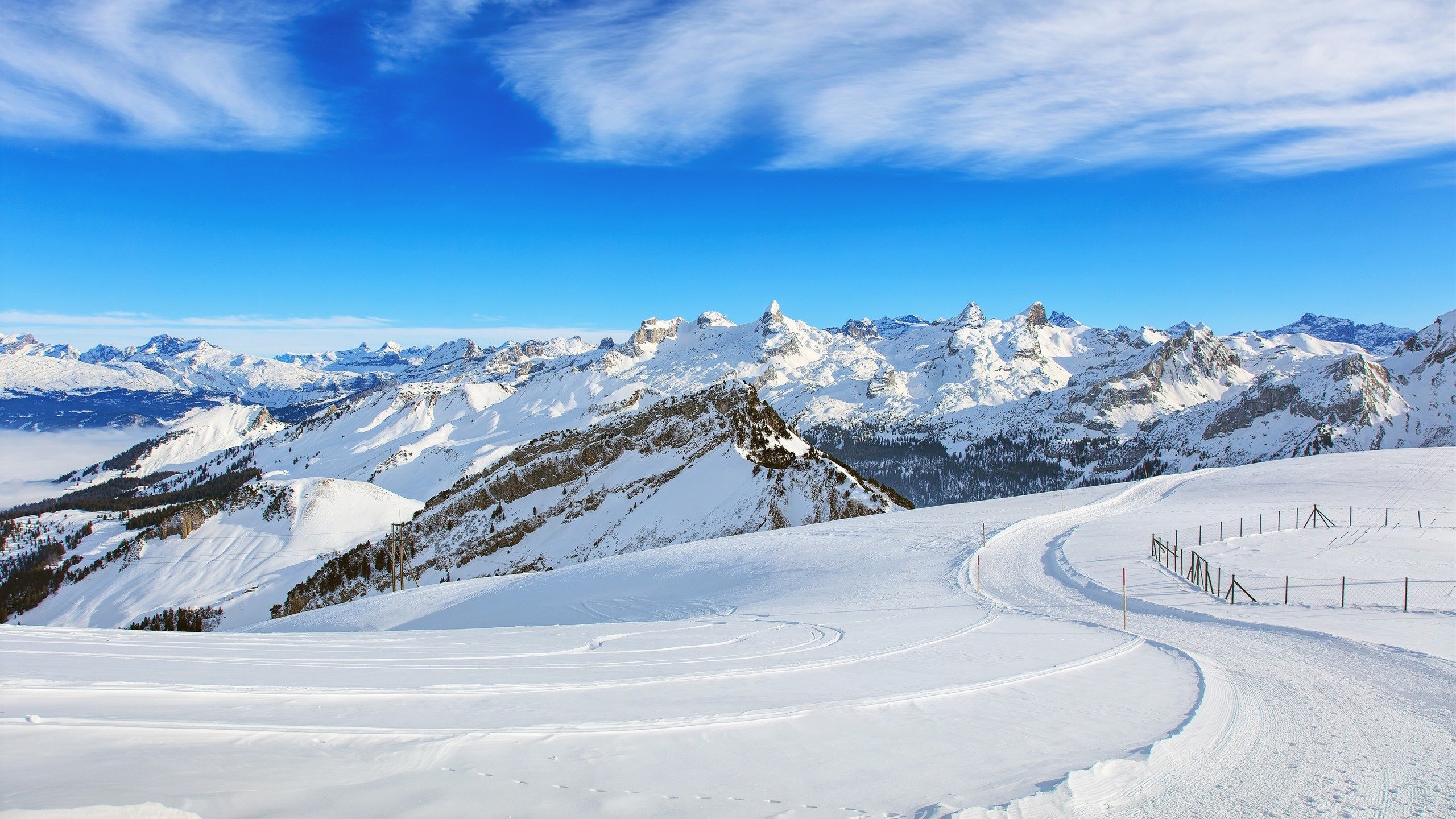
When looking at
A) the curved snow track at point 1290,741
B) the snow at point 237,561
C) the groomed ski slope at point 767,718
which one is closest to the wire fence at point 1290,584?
the groomed ski slope at point 767,718

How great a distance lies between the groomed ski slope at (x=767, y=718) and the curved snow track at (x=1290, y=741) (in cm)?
4

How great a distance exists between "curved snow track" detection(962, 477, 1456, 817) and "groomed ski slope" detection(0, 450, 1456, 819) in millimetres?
41

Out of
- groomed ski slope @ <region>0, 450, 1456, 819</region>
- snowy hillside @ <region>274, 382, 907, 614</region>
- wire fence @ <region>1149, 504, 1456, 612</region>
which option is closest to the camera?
groomed ski slope @ <region>0, 450, 1456, 819</region>

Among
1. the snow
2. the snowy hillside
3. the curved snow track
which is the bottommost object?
the snow

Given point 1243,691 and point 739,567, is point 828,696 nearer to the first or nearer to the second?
point 1243,691

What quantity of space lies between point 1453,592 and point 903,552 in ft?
57.9

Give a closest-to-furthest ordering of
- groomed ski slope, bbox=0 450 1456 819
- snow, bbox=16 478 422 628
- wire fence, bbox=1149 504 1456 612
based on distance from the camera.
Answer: groomed ski slope, bbox=0 450 1456 819 < wire fence, bbox=1149 504 1456 612 < snow, bbox=16 478 422 628

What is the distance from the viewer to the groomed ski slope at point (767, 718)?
541 centimetres

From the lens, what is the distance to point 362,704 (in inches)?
295

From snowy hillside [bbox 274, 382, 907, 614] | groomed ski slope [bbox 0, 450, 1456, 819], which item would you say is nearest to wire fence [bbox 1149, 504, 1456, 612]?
groomed ski slope [bbox 0, 450, 1456, 819]

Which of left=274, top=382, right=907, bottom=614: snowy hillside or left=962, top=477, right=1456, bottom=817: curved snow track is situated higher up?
left=962, top=477, right=1456, bottom=817: curved snow track

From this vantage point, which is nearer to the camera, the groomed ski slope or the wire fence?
the groomed ski slope

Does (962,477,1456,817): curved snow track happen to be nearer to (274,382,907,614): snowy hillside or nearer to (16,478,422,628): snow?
(274,382,907,614): snowy hillside

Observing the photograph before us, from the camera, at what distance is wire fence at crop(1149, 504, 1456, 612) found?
19.1 meters
